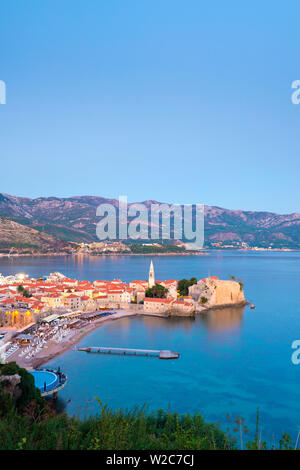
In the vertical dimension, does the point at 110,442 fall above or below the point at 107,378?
above

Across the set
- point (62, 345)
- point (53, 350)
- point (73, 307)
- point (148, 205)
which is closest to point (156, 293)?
point (73, 307)

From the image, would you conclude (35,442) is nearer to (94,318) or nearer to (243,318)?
(94,318)

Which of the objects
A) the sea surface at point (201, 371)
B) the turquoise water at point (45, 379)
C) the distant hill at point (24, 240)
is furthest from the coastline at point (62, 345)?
the distant hill at point (24, 240)

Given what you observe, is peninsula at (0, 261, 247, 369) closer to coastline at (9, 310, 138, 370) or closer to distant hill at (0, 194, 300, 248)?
coastline at (9, 310, 138, 370)

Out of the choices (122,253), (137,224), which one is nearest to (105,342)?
(122,253)

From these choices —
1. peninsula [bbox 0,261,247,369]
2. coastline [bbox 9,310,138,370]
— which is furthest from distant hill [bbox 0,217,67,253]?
coastline [bbox 9,310,138,370]

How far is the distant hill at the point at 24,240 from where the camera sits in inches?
2842

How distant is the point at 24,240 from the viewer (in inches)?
3007

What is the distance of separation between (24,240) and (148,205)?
10093 cm

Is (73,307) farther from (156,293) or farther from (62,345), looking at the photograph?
(62,345)

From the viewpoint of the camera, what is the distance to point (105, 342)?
14016 mm

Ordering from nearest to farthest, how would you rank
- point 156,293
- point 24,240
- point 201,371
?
point 201,371, point 156,293, point 24,240

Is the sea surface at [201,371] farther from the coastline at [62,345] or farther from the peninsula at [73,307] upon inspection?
the peninsula at [73,307]

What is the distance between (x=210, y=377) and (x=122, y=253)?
229 ft
